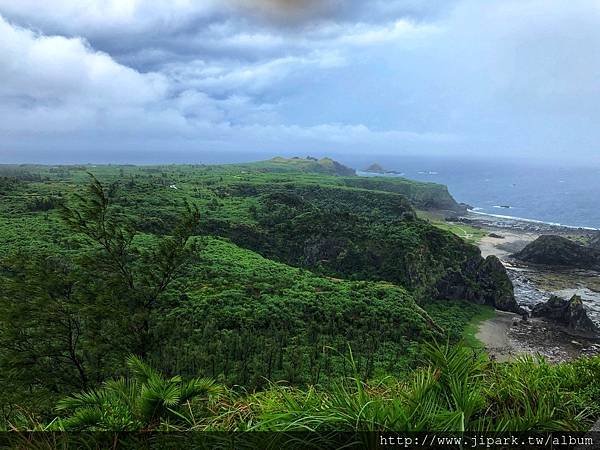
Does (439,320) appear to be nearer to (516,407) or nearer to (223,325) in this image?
(223,325)

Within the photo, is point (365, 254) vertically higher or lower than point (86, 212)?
lower

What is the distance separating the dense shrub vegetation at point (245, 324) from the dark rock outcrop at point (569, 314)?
22.0 ft

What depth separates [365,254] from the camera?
57.8 metres

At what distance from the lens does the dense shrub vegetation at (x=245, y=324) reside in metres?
3.79

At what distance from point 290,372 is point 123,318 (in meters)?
13.1

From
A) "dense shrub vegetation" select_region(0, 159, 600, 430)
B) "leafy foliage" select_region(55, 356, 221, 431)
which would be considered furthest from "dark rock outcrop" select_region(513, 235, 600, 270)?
"leafy foliage" select_region(55, 356, 221, 431)

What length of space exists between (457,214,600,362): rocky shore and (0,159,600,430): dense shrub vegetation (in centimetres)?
421

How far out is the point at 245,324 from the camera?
30.4m

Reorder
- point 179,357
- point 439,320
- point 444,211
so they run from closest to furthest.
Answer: point 179,357 → point 439,320 → point 444,211

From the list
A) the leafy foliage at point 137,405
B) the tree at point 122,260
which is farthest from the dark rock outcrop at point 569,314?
the leafy foliage at point 137,405

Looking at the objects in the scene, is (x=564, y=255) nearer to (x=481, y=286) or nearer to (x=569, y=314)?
(x=481, y=286)

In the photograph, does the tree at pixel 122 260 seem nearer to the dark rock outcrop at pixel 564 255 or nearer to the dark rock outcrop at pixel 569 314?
the dark rock outcrop at pixel 569 314

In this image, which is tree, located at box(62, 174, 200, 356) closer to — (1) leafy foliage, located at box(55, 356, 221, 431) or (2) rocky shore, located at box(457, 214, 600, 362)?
(1) leafy foliage, located at box(55, 356, 221, 431)

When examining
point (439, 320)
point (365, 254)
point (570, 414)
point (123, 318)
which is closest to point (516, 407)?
point (570, 414)
